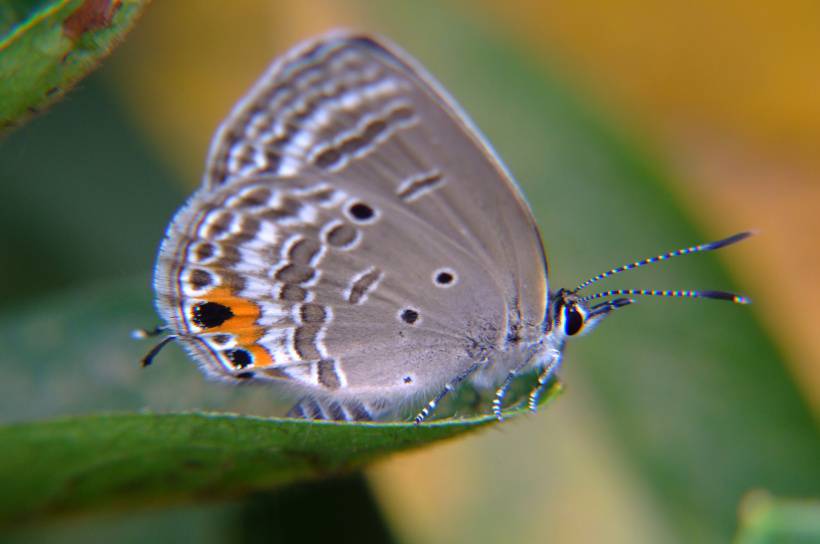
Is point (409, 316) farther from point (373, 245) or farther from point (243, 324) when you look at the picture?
point (243, 324)

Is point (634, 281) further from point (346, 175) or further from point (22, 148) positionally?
point (22, 148)

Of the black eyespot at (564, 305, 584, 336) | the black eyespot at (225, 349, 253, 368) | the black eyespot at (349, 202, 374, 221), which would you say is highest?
A: the black eyespot at (349, 202, 374, 221)

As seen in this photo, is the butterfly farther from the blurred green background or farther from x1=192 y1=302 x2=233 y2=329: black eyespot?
the blurred green background

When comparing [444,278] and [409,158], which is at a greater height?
[409,158]

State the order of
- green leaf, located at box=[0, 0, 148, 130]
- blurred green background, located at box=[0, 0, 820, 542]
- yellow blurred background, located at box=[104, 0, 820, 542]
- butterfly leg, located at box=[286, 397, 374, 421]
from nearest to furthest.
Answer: green leaf, located at box=[0, 0, 148, 130] < butterfly leg, located at box=[286, 397, 374, 421] < blurred green background, located at box=[0, 0, 820, 542] < yellow blurred background, located at box=[104, 0, 820, 542]

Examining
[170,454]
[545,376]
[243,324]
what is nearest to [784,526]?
[545,376]

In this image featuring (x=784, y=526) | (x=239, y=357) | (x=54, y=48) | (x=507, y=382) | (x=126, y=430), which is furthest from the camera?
(x=507, y=382)

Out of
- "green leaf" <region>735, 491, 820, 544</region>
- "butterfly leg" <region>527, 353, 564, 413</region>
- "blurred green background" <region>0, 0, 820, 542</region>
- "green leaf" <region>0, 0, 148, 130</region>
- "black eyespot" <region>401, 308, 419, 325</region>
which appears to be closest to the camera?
"green leaf" <region>0, 0, 148, 130</region>

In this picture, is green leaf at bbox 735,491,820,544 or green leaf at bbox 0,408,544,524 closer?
green leaf at bbox 0,408,544,524

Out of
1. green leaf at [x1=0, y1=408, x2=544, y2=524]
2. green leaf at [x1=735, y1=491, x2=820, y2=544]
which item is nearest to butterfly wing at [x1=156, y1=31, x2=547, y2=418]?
green leaf at [x1=0, y1=408, x2=544, y2=524]
